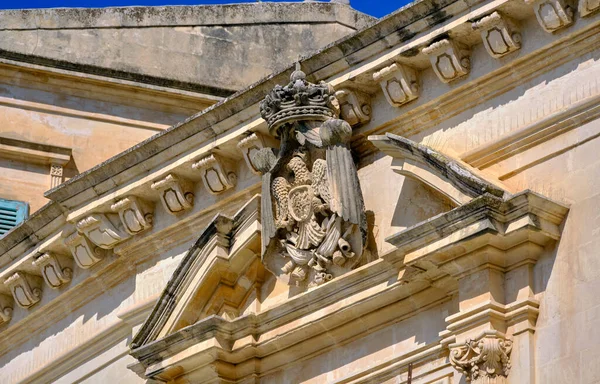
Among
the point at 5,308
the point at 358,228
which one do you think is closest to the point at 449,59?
the point at 358,228

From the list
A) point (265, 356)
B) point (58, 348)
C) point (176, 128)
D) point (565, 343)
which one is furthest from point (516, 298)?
point (58, 348)

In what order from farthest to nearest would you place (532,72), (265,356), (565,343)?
(265,356) → (532,72) → (565,343)

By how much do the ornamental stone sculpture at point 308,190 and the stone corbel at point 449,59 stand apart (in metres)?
0.85

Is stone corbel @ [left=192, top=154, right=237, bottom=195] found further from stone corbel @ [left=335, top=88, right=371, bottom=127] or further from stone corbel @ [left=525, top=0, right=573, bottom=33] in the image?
stone corbel @ [left=525, top=0, right=573, bottom=33]

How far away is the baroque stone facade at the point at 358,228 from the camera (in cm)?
1365

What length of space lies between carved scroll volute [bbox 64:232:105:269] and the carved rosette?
180 inches

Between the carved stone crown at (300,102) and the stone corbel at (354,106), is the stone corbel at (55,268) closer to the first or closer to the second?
the carved stone crown at (300,102)

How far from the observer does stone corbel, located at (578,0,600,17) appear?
13.7 meters

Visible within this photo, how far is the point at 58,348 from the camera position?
706 inches

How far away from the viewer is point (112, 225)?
55.9 ft

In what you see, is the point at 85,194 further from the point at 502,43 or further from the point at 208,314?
the point at 502,43

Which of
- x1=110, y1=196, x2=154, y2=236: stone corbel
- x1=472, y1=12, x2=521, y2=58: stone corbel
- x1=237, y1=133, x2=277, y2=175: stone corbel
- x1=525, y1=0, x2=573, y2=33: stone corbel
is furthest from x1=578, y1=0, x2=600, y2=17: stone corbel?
x1=110, y1=196, x2=154, y2=236: stone corbel

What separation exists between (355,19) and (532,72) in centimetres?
842

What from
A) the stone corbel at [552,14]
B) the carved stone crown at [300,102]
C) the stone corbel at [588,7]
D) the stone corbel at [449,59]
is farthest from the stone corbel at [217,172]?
the stone corbel at [588,7]
